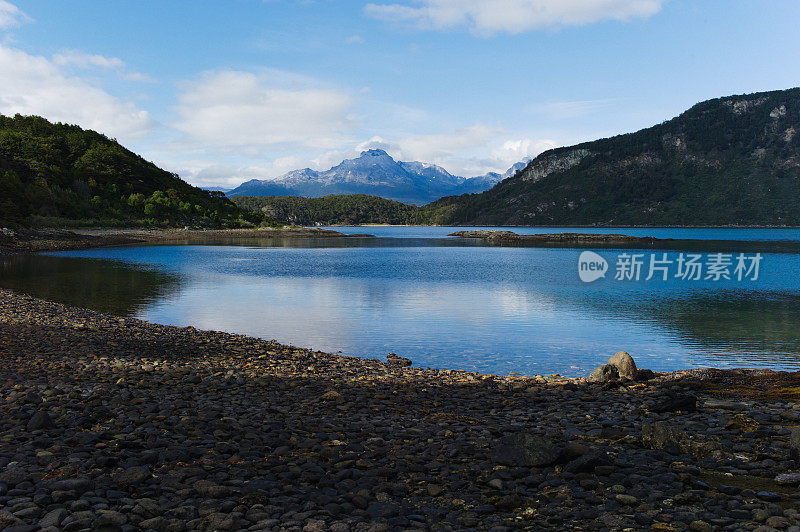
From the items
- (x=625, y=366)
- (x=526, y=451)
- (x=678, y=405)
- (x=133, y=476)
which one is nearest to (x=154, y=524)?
(x=133, y=476)

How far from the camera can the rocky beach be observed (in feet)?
23.1

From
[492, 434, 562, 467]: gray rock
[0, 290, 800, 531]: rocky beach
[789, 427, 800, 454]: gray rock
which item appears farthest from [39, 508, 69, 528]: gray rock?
[789, 427, 800, 454]: gray rock

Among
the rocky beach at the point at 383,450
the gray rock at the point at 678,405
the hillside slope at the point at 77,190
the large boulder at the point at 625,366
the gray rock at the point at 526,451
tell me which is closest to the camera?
the rocky beach at the point at 383,450

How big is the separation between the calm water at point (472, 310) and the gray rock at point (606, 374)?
2.91 metres

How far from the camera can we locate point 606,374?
56.4 ft

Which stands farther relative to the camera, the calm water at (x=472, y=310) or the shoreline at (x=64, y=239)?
the shoreline at (x=64, y=239)

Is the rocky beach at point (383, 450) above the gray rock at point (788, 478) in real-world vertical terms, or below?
below

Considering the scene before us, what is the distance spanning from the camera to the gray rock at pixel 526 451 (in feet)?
29.3

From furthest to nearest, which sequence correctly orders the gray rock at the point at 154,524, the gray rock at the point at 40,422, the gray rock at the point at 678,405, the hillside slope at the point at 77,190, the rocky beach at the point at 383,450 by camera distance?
the hillside slope at the point at 77,190
the gray rock at the point at 678,405
the gray rock at the point at 40,422
the rocky beach at the point at 383,450
the gray rock at the point at 154,524

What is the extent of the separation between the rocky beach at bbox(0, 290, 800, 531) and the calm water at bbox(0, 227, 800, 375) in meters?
6.56

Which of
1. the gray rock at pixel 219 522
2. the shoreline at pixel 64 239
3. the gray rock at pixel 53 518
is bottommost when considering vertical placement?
the gray rock at pixel 219 522

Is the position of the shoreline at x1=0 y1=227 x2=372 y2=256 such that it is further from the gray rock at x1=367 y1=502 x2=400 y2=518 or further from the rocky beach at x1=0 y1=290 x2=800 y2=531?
the gray rock at x1=367 y1=502 x2=400 y2=518

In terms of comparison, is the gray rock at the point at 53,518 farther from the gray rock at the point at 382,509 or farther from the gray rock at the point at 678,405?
the gray rock at the point at 678,405

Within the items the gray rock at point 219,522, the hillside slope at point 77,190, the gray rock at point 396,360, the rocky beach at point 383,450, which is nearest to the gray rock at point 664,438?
the rocky beach at point 383,450
